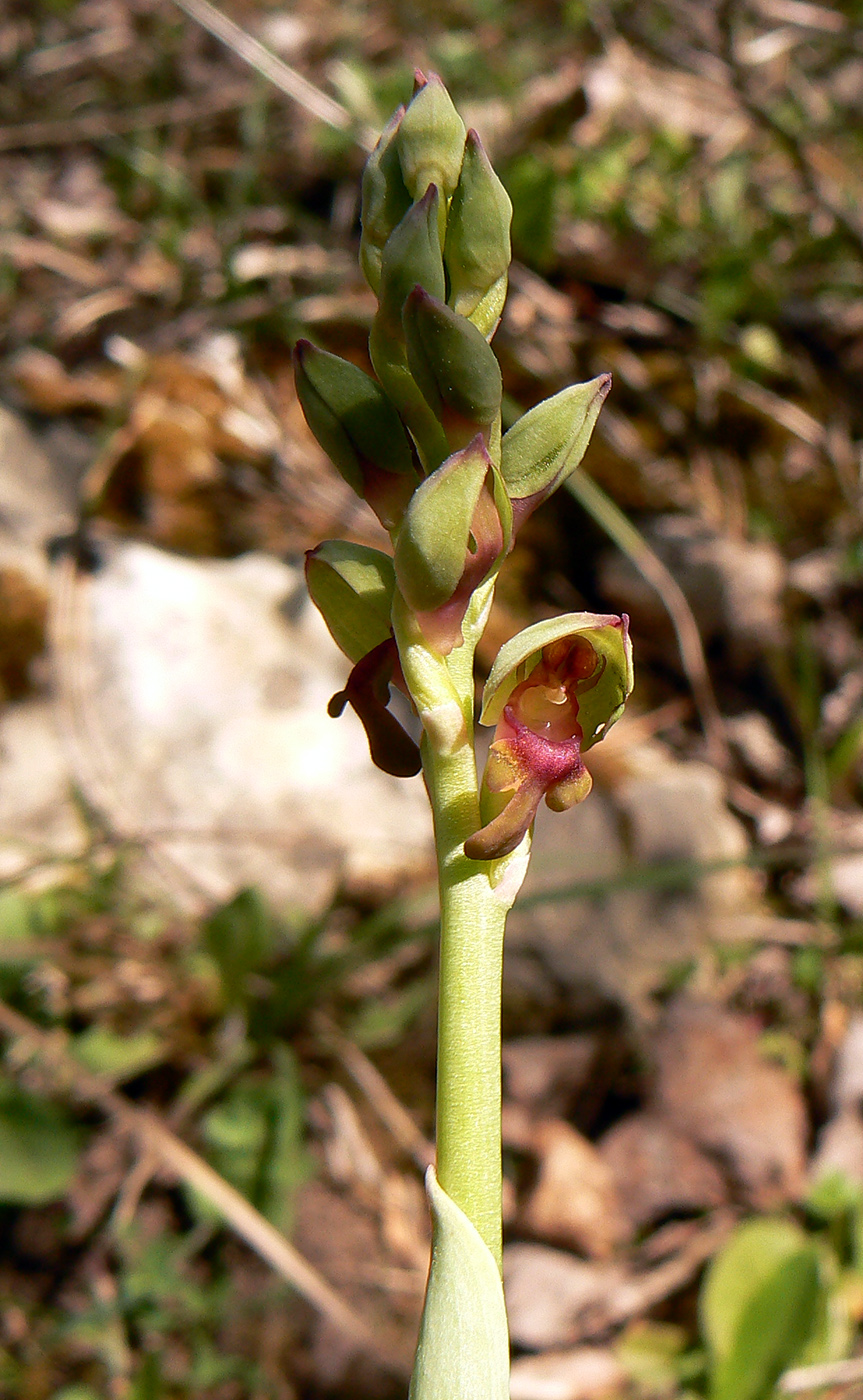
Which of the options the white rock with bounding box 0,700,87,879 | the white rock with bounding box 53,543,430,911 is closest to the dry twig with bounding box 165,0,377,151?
the white rock with bounding box 53,543,430,911

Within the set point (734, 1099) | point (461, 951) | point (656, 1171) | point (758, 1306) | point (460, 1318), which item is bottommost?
point (758, 1306)

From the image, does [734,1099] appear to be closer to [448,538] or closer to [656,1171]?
[656,1171]

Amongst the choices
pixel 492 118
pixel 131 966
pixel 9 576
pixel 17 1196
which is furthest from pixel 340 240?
pixel 17 1196

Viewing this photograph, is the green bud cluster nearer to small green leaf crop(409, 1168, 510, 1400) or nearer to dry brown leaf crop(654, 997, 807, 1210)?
small green leaf crop(409, 1168, 510, 1400)

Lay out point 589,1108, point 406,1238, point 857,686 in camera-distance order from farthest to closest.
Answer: point 857,686, point 589,1108, point 406,1238

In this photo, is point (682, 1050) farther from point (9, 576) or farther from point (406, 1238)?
point (9, 576)

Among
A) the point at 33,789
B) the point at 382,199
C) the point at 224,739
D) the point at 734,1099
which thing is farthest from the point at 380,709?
the point at 33,789
